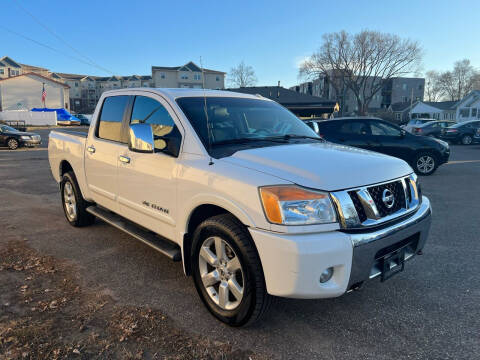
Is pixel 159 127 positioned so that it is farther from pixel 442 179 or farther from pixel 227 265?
pixel 442 179

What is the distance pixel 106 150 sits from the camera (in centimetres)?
398

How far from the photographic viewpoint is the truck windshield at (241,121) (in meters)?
3.07

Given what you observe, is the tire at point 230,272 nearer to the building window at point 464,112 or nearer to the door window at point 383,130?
the door window at point 383,130

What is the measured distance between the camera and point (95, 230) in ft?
16.3

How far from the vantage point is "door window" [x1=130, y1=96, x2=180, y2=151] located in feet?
10.4

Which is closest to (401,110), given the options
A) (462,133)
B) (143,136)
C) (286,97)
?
(286,97)

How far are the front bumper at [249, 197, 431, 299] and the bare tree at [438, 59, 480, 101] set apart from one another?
110 metres

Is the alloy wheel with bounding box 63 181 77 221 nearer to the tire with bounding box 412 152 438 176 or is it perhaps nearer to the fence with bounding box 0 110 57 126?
the tire with bounding box 412 152 438 176

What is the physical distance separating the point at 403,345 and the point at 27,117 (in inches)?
2085

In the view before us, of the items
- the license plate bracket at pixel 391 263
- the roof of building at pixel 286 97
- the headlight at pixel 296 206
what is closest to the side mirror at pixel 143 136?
the headlight at pixel 296 206

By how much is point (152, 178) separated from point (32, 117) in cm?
5067

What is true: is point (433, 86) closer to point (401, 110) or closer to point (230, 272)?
point (401, 110)

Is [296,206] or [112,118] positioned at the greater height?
[112,118]

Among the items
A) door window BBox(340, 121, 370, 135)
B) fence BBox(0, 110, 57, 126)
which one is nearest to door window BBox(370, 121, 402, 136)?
door window BBox(340, 121, 370, 135)
